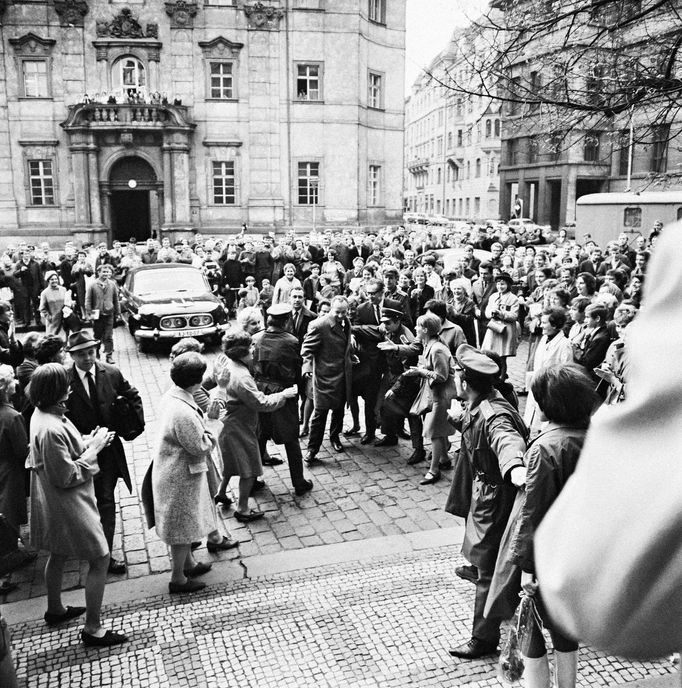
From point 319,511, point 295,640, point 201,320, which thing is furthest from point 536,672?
point 201,320

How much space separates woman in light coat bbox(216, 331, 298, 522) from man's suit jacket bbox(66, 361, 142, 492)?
106 cm

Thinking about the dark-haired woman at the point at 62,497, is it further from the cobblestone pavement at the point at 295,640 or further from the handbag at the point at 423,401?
the handbag at the point at 423,401

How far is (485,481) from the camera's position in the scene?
4691 millimetres

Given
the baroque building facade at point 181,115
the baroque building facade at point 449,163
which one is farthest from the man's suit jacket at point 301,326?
the baroque building facade at point 449,163

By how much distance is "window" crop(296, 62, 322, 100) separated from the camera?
36844 mm

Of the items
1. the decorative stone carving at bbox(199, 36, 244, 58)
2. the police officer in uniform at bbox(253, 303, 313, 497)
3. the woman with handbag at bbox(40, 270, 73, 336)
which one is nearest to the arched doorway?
the decorative stone carving at bbox(199, 36, 244, 58)

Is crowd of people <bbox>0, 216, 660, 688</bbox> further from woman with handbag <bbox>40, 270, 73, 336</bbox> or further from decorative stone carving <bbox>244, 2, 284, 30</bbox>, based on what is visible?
decorative stone carving <bbox>244, 2, 284, 30</bbox>

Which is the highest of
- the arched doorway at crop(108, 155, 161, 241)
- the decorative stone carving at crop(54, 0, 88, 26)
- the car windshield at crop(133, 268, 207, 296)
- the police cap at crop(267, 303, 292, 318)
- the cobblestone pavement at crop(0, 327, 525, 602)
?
the decorative stone carving at crop(54, 0, 88, 26)

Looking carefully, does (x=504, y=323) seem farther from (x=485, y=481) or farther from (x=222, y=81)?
(x=222, y=81)

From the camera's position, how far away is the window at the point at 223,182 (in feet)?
121

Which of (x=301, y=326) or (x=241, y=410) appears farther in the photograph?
(x=301, y=326)

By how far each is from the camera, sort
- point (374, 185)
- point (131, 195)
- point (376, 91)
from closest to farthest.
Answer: point (131, 195)
point (376, 91)
point (374, 185)

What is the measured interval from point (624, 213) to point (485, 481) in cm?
2203

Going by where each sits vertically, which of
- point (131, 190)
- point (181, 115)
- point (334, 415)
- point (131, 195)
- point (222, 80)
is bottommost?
point (334, 415)
